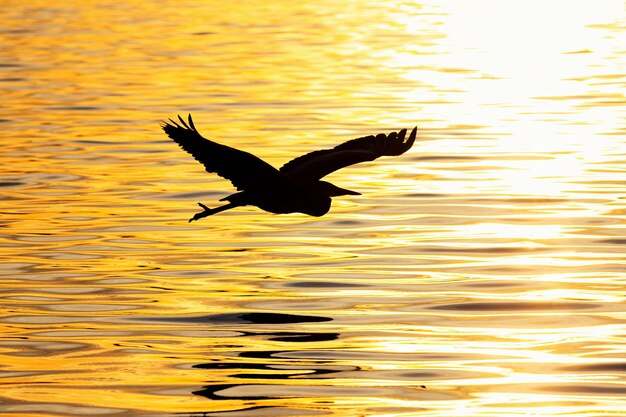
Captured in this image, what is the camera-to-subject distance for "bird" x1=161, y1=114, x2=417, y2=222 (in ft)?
36.8

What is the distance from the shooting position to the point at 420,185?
18.9 meters

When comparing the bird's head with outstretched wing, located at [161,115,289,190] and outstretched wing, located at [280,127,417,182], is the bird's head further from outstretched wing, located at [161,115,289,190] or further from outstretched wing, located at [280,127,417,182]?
outstretched wing, located at [161,115,289,190]

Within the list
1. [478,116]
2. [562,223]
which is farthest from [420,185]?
[478,116]

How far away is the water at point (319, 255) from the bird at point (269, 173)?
944mm

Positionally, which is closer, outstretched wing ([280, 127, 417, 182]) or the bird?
the bird

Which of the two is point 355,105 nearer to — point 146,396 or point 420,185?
point 420,185

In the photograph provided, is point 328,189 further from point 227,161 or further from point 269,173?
point 227,161

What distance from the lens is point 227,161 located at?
11.3m

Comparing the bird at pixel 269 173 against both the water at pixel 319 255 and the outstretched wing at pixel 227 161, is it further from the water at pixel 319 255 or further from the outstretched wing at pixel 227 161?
the water at pixel 319 255

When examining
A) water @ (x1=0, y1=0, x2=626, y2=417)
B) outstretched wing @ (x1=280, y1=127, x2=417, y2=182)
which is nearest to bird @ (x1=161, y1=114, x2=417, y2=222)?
outstretched wing @ (x1=280, y1=127, x2=417, y2=182)

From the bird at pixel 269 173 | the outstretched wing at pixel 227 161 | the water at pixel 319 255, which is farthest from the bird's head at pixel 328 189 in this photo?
the water at pixel 319 255

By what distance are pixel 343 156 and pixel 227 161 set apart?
4.01 ft

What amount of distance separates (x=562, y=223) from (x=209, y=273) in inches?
158

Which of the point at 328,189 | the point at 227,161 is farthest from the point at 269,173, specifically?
the point at 328,189
